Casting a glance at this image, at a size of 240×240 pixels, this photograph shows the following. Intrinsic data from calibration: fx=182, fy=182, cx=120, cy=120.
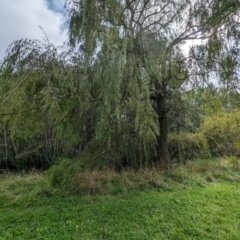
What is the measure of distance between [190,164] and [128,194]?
2.83 meters

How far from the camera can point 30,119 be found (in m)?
3.09

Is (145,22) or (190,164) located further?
(190,164)

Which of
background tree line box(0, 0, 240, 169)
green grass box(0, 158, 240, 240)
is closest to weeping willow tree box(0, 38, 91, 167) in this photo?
background tree line box(0, 0, 240, 169)

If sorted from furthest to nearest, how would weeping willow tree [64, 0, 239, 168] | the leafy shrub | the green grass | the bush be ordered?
the leafy shrub, the bush, the green grass, weeping willow tree [64, 0, 239, 168]

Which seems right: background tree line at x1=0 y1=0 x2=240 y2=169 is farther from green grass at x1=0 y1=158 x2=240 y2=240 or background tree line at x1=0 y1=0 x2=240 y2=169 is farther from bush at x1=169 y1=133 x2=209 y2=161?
bush at x1=169 y1=133 x2=209 y2=161

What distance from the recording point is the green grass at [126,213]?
2566mm

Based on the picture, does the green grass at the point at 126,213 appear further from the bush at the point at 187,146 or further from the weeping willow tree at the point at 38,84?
the bush at the point at 187,146

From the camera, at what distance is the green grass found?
2.57 meters

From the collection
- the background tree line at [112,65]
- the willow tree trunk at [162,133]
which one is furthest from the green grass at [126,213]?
the background tree line at [112,65]

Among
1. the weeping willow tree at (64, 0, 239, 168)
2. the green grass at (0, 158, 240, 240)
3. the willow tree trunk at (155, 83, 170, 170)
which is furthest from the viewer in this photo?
the willow tree trunk at (155, 83, 170, 170)

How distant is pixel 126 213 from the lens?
3.05m

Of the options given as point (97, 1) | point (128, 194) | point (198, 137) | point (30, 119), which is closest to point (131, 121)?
point (128, 194)

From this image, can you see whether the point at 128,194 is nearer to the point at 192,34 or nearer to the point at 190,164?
the point at 190,164

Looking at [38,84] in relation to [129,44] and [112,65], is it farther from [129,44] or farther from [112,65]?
[129,44]
